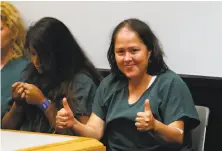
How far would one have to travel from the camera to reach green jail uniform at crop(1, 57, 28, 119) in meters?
1.94

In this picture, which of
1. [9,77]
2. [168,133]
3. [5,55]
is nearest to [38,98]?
[9,77]

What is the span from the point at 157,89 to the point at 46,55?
1.98 feet

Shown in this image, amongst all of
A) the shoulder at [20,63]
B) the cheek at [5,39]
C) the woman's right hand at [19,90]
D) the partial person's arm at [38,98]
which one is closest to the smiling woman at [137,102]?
the partial person's arm at [38,98]

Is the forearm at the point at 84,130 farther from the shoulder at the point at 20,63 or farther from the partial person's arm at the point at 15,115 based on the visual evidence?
the shoulder at the point at 20,63

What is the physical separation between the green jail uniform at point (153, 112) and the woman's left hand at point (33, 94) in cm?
35

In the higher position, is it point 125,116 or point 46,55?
point 46,55

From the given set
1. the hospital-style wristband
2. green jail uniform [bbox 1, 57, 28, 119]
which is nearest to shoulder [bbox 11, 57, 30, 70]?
green jail uniform [bbox 1, 57, 28, 119]

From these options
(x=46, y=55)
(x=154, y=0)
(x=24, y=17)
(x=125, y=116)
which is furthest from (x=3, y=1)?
(x=125, y=116)

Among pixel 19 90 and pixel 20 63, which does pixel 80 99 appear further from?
pixel 20 63

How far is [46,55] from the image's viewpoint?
1.75 m

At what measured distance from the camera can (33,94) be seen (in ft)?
5.65

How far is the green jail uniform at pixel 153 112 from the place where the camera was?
1.42 m

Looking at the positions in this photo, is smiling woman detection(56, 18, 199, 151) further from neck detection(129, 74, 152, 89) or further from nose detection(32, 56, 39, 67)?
nose detection(32, 56, 39, 67)

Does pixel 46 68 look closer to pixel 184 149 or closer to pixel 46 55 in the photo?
pixel 46 55
